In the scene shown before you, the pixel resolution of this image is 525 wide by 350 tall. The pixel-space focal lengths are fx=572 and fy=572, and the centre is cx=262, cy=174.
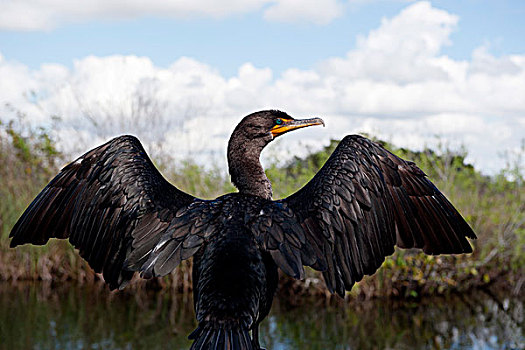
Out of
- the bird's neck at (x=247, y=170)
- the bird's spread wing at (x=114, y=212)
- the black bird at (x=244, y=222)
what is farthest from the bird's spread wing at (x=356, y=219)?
the bird's spread wing at (x=114, y=212)

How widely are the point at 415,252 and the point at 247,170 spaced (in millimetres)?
7492

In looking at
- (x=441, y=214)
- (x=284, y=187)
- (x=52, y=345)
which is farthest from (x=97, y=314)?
(x=441, y=214)

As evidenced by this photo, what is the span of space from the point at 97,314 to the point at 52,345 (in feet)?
5.47

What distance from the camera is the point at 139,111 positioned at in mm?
13375

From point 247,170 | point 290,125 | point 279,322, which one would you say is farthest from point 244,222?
point 279,322

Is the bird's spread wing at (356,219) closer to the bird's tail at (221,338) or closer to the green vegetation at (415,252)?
the bird's tail at (221,338)

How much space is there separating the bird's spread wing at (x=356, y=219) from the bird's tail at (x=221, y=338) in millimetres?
353

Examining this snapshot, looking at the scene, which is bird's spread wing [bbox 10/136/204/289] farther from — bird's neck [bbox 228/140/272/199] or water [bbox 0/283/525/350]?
water [bbox 0/283/525/350]

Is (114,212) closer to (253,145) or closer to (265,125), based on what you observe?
(253,145)

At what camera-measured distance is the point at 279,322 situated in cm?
960

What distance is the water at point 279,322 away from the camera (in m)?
8.79

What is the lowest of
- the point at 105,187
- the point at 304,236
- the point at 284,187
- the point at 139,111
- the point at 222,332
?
the point at 222,332

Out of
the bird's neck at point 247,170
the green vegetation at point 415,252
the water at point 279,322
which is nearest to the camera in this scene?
the bird's neck at point 247,170

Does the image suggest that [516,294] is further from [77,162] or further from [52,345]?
[77,162]
